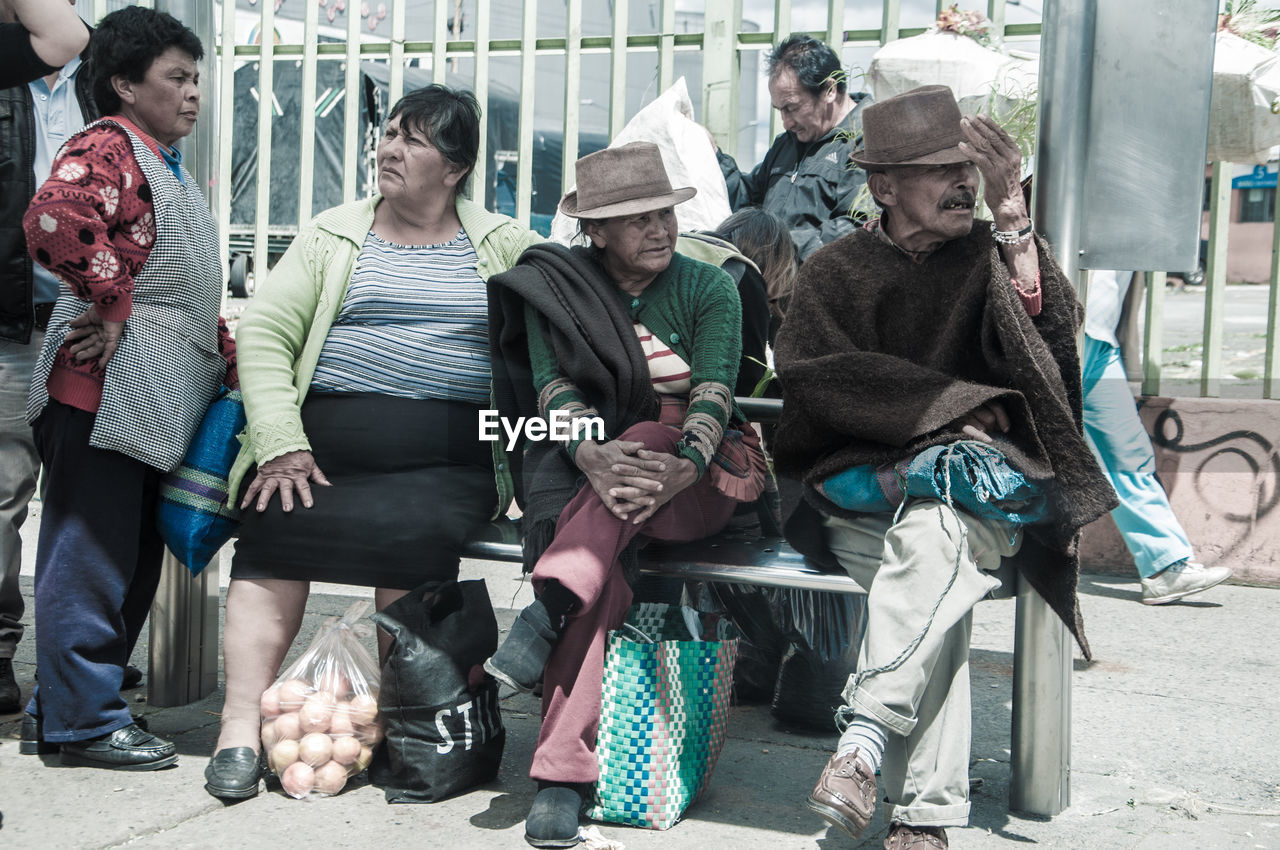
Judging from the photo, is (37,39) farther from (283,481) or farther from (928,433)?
(928,433)

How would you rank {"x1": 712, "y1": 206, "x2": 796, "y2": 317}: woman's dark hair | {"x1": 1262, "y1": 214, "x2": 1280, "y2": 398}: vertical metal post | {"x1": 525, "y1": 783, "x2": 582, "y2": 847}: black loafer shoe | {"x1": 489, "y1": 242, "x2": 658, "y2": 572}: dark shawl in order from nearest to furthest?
{"x1": 525, "y1": 783, "x2": 582, "y2": 847}: black loafer shoe < {"x1": 489, "y1": 242, "x2": 658, "y2": 572}: dark shawl < {"x1": 712, "y1": 206, "x2": 796, "y2": 317}: woman's dark hair < {"x1": 1262, "y1": 214, "x2": 1280, "y2": 398}: vertical metal post

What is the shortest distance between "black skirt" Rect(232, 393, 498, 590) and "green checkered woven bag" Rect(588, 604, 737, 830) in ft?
1.87

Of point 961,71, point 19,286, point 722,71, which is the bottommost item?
point 19,286

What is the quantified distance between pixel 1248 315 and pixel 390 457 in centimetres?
2278

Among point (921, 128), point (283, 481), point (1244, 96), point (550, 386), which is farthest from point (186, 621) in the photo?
point (1244, 96)

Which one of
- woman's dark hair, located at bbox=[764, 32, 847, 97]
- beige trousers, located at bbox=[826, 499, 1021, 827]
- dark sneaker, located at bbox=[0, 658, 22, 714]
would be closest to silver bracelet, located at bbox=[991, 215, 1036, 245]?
beige trousers, located at bbox=[826, 499, 1021, 827]

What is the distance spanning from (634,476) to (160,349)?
4.08 feet

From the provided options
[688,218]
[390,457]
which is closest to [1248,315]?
[688,218]

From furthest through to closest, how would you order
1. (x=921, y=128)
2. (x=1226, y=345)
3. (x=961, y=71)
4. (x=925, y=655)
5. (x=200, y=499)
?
(x=1226, y=345) < (x=961, y=71) < (x=200, y=499) < (x=921, y=128) < (x=925, y=655)

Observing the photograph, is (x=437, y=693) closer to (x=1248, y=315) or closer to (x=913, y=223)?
(x=913, y=223)

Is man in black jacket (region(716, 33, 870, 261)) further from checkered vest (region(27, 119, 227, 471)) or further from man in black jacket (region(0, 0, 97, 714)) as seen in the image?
man in black jacket (region(0, 0, 97, 714))

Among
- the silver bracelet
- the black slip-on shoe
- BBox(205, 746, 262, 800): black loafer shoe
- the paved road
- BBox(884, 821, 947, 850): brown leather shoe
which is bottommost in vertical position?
the black slip-on shoe

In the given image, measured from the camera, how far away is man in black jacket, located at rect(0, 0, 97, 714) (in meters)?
3.49

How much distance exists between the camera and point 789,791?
3.16 meters
